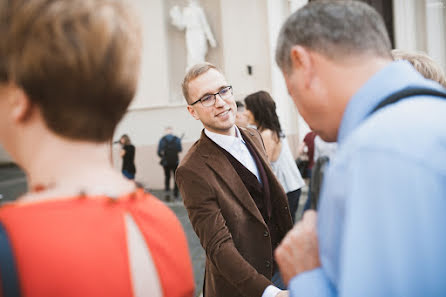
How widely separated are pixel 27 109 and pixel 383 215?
28.3 inches

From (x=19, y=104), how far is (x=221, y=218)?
128 cm

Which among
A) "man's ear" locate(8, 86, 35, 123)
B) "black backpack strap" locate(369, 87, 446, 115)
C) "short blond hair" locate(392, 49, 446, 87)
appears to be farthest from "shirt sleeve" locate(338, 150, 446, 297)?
"short blond hair" locate(392, 49, 446, 87)

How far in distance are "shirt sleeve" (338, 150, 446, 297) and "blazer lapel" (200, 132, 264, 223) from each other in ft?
4.04

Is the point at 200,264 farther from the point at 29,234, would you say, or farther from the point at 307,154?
the point at 29,234

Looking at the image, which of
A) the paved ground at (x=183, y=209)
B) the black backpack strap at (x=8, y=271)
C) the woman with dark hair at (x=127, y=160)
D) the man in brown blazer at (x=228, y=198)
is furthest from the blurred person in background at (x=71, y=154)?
the woman with dark hair at (x=127, y=160)

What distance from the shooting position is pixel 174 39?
1155 centimetres

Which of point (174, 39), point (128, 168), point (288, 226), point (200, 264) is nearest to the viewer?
point (288, 226)

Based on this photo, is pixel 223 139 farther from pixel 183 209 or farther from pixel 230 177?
pixel 183 209

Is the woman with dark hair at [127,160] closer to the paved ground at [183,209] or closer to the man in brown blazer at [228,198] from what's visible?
the paved ground at [183,209]

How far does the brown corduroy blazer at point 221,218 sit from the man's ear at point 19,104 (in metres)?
1.23

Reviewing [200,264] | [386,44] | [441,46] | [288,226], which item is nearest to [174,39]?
[441,46]

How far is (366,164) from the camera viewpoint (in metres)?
0.80

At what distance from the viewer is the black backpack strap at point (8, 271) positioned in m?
0.66

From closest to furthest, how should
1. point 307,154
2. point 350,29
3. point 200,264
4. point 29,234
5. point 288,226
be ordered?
1. point 29,234
2. point 350,29
3. point 288,226
4. point 200,264
5. point 307,154
